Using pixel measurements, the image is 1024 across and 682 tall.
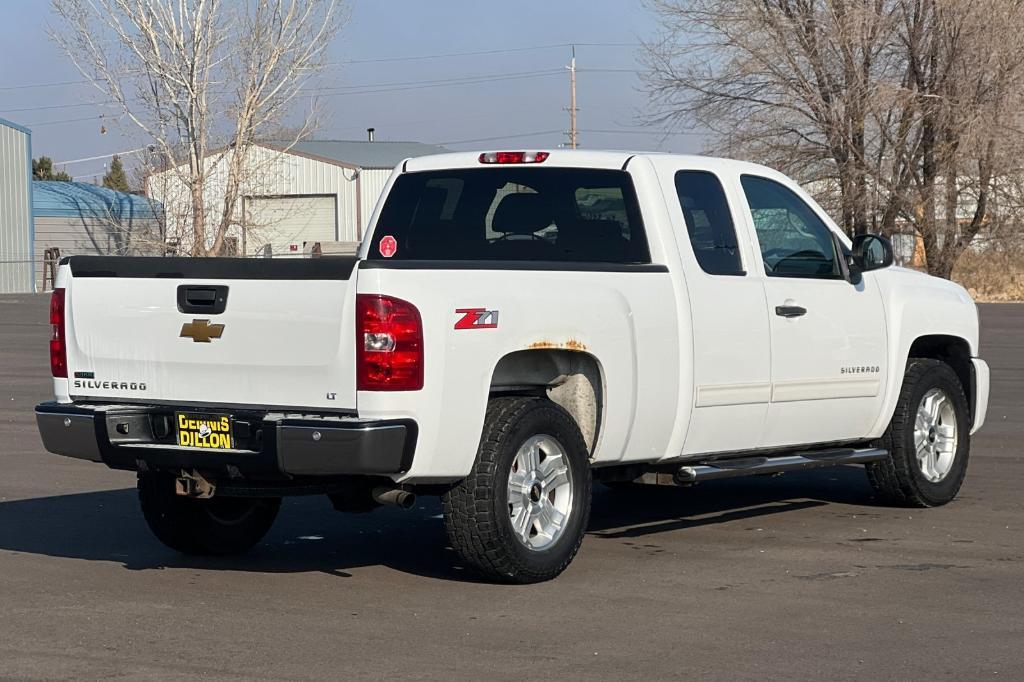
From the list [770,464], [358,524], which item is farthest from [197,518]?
[770,464]

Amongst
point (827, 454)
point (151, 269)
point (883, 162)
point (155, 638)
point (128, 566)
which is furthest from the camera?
point (883, 162)

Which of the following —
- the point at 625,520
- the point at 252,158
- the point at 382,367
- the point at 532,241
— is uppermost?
the point at 252,158

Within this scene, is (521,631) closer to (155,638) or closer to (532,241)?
(155,638)

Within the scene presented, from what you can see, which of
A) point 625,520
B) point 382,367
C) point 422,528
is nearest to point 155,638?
point 382,367

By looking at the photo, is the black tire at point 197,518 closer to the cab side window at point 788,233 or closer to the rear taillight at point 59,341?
the rear taillight at point 59,341

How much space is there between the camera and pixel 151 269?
753 centimetres

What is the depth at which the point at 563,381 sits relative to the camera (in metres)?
8.03

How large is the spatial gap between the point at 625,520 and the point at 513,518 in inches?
89.9

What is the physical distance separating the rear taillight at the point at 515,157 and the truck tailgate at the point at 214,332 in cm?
212

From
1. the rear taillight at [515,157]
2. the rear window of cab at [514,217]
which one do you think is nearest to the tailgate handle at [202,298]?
the rear window of cab at [514,217]

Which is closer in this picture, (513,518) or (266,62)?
(513,518)

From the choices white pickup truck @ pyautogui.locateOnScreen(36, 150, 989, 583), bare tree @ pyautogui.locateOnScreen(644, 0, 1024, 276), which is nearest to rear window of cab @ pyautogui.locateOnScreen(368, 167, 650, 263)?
white pickup truck @ pyautogui.locateOnScreen(36, 150, 989, 583)

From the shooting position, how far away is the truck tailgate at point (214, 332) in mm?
7027

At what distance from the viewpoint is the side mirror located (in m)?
9.53
